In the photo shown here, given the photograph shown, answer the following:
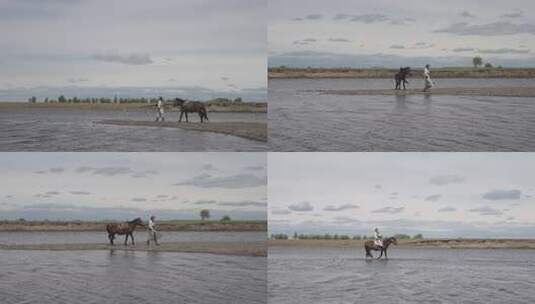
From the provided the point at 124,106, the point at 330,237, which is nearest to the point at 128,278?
the point at 124,106

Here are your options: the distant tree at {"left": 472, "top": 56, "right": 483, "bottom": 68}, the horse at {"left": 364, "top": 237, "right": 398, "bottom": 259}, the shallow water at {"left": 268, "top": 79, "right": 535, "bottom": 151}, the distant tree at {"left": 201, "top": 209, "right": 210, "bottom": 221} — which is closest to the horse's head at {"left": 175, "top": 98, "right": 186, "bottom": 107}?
the shallow water at {"left": 268, "top": 79, "right": 535, "bottom": 151}

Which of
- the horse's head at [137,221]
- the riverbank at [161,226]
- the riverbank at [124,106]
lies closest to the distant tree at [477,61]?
the riverbank at [124,106]

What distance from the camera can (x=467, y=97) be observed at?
6.55 metres

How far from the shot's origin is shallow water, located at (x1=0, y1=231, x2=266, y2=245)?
6.40 metres

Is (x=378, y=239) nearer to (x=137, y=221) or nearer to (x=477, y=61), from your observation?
(x=477, y=61)

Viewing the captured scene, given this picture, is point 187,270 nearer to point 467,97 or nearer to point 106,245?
point 106,245

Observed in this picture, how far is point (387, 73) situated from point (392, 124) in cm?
39

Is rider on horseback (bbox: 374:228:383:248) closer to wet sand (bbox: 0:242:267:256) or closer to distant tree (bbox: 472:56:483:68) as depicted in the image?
wet sand (bbox: 0:242:267:256)

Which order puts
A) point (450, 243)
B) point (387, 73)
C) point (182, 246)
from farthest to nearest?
point (182, 246)
point (387, 73)
point (450, 243)

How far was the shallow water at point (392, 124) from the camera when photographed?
6391mm

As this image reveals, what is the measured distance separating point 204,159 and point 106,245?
3.26 feet

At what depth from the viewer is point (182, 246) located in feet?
21.6

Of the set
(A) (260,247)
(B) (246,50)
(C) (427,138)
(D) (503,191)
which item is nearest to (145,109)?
(B) (246,50)

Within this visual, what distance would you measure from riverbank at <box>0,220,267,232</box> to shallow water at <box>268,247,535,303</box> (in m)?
0.28
